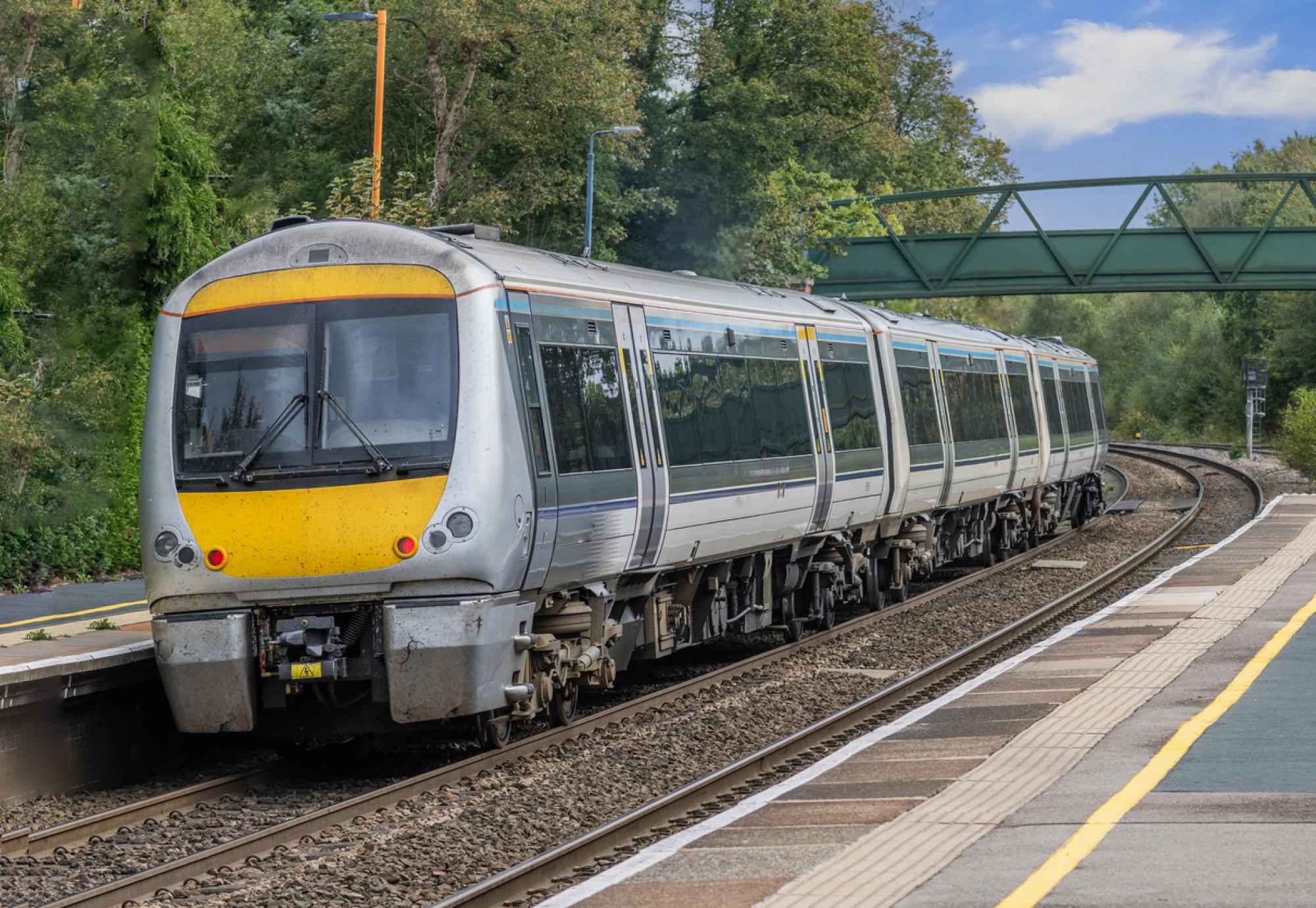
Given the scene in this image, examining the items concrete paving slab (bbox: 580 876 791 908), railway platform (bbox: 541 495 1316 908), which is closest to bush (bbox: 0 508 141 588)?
railway platform (bbox: 541 495 1316 908)

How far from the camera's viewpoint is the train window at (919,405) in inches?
784

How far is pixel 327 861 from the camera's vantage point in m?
8.42

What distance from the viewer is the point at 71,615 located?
1692cm

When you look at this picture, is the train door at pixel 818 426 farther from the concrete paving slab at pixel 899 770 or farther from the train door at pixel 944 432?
the concrete paving slab at pixel 899 770

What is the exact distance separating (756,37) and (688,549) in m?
36.5

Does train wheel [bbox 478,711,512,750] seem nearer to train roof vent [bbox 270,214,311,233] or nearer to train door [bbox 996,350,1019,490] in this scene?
train roof vent [bbox 270,214,311,233]

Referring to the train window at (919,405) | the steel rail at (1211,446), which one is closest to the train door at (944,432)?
the train window at (919,405)

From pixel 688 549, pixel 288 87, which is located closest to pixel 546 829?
pixel 688 549

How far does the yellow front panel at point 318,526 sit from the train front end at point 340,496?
A: 0.04 feet

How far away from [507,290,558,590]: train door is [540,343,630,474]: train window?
0.49 feet

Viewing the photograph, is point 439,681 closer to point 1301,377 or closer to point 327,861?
point 327,861

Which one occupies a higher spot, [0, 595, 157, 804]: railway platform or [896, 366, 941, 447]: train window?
[896, 366, 941, 447]: train window

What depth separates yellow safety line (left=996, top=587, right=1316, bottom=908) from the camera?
259 inches

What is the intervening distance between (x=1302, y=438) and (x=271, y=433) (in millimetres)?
35079
